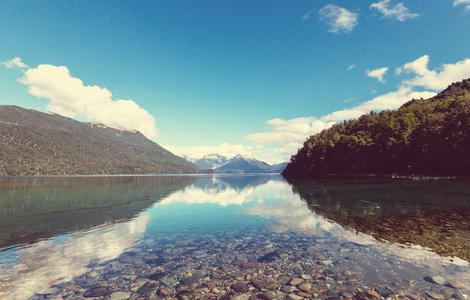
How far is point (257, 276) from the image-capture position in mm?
10750

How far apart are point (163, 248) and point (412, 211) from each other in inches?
1115

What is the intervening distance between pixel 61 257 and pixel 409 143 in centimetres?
12041

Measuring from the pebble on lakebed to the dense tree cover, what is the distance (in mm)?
93619

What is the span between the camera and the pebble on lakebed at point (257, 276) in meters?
9.03

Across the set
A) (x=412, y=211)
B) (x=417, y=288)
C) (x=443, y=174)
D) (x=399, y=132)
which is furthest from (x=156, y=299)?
(x=399, y=132)

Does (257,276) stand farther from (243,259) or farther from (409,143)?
(409,143)

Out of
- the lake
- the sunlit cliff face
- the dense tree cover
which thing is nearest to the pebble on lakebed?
the lake

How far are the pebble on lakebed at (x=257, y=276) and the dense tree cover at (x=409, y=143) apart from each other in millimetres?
93619

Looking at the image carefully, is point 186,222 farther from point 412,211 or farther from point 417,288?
point 412,211

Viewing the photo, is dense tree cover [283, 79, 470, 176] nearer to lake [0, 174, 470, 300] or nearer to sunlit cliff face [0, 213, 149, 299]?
lake [0, 174, 470, 300]

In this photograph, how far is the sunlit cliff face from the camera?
10326 millimetres

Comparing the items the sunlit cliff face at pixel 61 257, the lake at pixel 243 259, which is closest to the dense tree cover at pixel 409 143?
the lake at pixel 243 259

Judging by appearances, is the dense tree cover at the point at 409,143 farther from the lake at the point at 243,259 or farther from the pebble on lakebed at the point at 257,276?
the pebble on lakebed at the point at 257,276

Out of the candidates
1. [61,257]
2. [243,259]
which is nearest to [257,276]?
[243,259]
